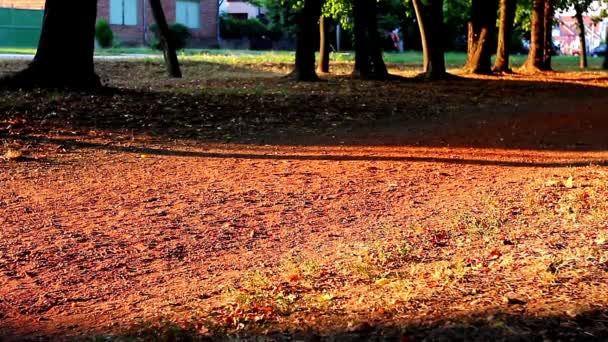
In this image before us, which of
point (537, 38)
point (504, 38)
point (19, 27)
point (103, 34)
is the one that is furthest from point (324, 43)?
point (19, 27)

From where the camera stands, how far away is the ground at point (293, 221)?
4.71m

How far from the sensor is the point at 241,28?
62.1m

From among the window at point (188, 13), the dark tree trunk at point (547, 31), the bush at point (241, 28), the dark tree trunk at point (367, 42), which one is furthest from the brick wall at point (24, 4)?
the dark tree trunk at point (367, 42)

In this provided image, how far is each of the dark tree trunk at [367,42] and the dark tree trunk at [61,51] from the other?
9745 millimetres

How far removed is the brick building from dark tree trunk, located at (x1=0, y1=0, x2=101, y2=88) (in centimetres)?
3734

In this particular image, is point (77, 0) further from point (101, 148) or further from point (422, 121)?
point (422, 121)

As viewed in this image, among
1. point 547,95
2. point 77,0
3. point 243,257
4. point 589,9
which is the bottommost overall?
point 243,257

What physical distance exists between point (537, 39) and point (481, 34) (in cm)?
542

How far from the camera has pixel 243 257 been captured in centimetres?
659

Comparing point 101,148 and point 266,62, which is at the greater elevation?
point 266,62

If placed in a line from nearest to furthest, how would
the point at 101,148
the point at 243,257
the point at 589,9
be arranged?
1. the point at 243,257
2. the point at 101,148
3. the point at 589,9

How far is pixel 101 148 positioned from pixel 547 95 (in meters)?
13.6

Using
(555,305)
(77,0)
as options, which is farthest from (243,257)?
(77,0)

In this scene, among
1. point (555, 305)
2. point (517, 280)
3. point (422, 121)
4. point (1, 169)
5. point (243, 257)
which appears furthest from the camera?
point (422, 121)
